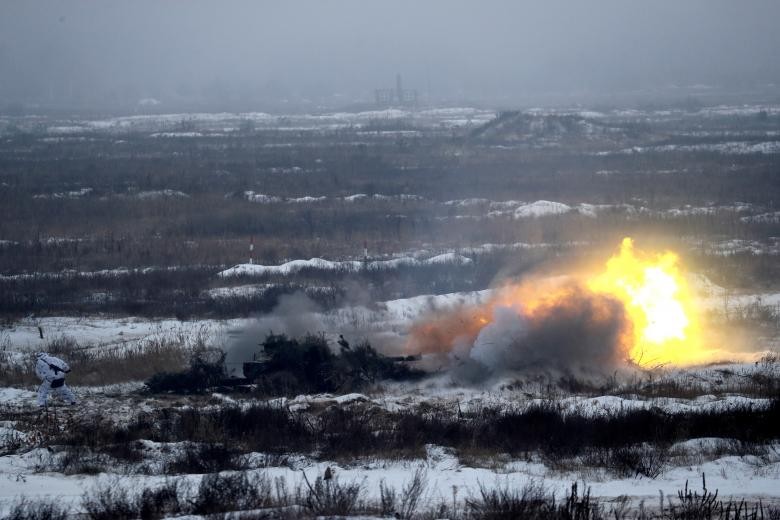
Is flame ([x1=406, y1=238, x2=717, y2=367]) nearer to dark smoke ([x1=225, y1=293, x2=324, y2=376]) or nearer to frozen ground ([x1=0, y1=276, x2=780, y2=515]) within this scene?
frozen ground ([x1=0, y1=276, x2=780, y2=515])

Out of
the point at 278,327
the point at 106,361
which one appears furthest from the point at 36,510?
the point at 278,327

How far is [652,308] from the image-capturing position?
1848 centimetres

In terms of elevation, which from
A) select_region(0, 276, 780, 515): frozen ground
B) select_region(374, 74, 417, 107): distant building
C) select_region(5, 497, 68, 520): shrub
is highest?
select_region(374, 74, 417, 107): distant building

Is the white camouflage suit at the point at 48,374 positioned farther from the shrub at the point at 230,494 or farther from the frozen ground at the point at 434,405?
the shrub at the point at 230,494

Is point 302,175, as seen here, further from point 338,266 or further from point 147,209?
point 338,266

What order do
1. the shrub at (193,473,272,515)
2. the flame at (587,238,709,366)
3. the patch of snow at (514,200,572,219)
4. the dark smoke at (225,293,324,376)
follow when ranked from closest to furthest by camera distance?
the shrub at (193,473,272,515) < the flame at (587,238,709,366) < the dark smoke at (225,293,324,376) < the patch of snow at (514,200,572,219)

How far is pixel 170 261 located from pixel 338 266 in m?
5.91

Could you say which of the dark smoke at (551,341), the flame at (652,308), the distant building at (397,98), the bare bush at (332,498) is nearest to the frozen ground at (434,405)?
the dark smoke at (551,341)

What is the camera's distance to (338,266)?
2638 cm

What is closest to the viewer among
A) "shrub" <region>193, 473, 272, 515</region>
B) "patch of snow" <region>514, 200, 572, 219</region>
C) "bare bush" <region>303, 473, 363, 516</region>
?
"bare bush" <region>303, 473, 363, 516</region>

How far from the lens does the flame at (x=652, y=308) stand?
57.9 feet

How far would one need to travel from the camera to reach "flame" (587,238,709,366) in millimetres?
17641

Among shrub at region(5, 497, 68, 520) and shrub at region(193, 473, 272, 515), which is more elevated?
shrub at region(5, 497, 68, 520)

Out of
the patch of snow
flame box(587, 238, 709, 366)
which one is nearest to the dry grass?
flame box(587, 238, 709, 366)
